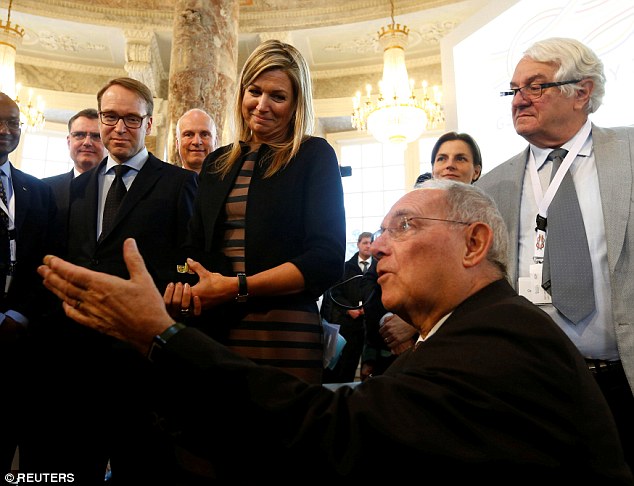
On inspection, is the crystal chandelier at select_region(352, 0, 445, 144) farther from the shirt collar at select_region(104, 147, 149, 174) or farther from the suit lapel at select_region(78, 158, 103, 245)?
the suit lapel at select_region(78, 158, 103, 245)

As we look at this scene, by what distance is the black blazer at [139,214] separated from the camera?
213 centimetres

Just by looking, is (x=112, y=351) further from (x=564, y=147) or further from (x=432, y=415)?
(x=564, y=147)

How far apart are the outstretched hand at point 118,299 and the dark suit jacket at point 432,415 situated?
0.07 m

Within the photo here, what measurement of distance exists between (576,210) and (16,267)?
2.13 m

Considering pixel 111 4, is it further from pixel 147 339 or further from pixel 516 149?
pixel 147 339

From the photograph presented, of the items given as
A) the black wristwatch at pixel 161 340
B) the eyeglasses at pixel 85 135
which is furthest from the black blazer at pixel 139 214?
the eyeglasses at pixel 85 135

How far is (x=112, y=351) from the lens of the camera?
2076 mm

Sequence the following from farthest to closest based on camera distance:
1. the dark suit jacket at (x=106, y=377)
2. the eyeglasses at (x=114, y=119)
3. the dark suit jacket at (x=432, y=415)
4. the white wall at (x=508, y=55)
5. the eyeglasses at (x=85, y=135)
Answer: the white wall at (x=508, y=55), the eyeglasses at (x=85, y=135), the eyeglasses at (x=114, y=119), the dark suit jacket at (x=106, y=377), the dark suit jacket at (x=432, y=415)

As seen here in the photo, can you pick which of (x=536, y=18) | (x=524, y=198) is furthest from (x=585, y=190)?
(x=536, y=18)

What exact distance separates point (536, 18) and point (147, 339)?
14.6ft

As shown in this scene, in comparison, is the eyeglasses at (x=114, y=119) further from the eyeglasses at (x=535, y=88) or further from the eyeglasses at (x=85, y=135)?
the eyeglasses at (x=535, y=88)

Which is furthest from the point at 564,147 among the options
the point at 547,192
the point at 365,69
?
the point at 365,69

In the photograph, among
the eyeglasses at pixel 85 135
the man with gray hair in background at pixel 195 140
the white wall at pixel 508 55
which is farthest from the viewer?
the white wall at pixel 508 55

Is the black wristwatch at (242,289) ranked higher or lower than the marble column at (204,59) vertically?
lower
